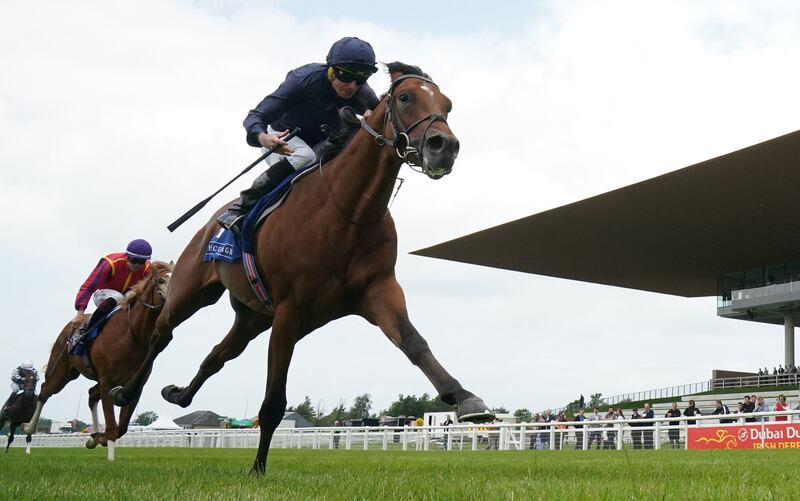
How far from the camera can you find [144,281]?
11.0 metres

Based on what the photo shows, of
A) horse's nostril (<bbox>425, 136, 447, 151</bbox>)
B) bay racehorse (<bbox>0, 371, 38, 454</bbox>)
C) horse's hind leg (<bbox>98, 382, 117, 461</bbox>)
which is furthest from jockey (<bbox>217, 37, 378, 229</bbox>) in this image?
bay racehorse (<bbox>0, 371, 38, 454</bbox>)

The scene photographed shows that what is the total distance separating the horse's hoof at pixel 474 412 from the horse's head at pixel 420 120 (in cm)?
125

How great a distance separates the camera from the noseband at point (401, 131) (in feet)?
17.2

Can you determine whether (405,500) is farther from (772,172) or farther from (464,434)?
(772,172)

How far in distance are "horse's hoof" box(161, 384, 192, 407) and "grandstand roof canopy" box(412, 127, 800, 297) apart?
31141 millimetres

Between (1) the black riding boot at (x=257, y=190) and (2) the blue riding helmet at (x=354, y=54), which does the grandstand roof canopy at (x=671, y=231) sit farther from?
(1) the black riding boot at (x=257, y=190)

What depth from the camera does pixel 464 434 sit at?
982 inches

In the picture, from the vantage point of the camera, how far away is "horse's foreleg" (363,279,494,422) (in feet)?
15.3

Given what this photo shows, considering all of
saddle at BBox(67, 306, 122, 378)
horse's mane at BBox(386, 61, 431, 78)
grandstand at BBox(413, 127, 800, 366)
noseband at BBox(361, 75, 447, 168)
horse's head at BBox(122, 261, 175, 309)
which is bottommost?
saddle at BBox(67, 306, 122, 378)

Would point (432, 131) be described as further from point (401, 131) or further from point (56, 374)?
point (56, 374)

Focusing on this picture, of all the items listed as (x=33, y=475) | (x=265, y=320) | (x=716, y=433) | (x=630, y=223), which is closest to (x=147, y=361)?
(x=265, y=320)

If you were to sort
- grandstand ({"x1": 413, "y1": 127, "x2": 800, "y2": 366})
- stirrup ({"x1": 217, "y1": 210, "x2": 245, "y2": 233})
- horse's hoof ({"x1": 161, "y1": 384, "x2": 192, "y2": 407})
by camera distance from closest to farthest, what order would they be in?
stirrup ({"x1": 217, "y1": 210, "x2": 245, "y2": 233}) < horse's hoof ({"x1": 161, "y1": 384, "x2": 192, "y2": 407}) < grandstand ({"x1": 413, "y1": 127, "x2": 800, "y2": 366})

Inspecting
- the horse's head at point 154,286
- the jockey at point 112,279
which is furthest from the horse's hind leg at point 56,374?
the horse's head at point 154,286

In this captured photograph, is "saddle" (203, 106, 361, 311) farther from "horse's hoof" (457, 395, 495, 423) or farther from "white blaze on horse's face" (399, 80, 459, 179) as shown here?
"horse's hoof" (457, 395, 495, 423)
